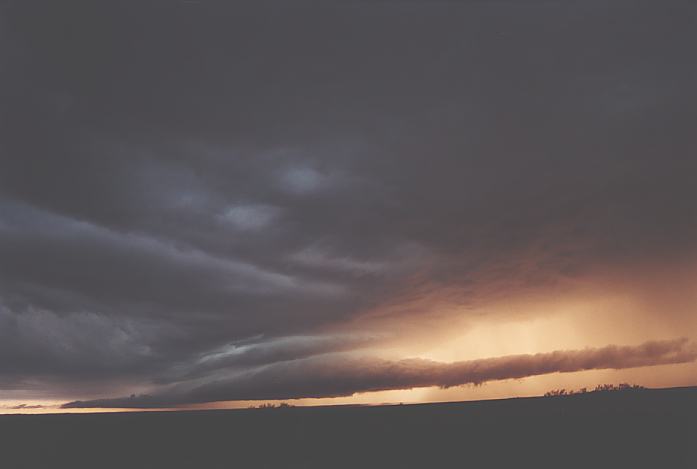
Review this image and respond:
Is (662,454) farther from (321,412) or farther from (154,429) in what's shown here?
(154,429)

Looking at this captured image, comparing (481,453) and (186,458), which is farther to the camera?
(186,458)

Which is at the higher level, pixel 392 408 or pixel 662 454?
pixel 392 408

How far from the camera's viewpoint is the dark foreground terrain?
80.3 feet

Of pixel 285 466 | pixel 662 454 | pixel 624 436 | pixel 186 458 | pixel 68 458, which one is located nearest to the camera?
pixel 662 454

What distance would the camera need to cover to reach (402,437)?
1139 inches

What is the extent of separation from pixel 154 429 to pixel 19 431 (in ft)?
40.6

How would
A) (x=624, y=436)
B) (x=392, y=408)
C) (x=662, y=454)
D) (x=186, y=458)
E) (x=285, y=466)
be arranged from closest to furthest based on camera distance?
(x=662, y=454), (x=624, y=436), (x=285, y=466), (x=186, y=458), (x=392, y=408)

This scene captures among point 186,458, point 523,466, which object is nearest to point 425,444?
point 523,466

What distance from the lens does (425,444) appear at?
2725cm

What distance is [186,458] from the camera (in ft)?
94.9

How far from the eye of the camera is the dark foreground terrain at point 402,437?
24.5 meters

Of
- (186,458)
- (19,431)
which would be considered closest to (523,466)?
(186,458)

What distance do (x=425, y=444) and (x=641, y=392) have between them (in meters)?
17.4

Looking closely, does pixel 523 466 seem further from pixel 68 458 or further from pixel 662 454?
pixel 68 458
